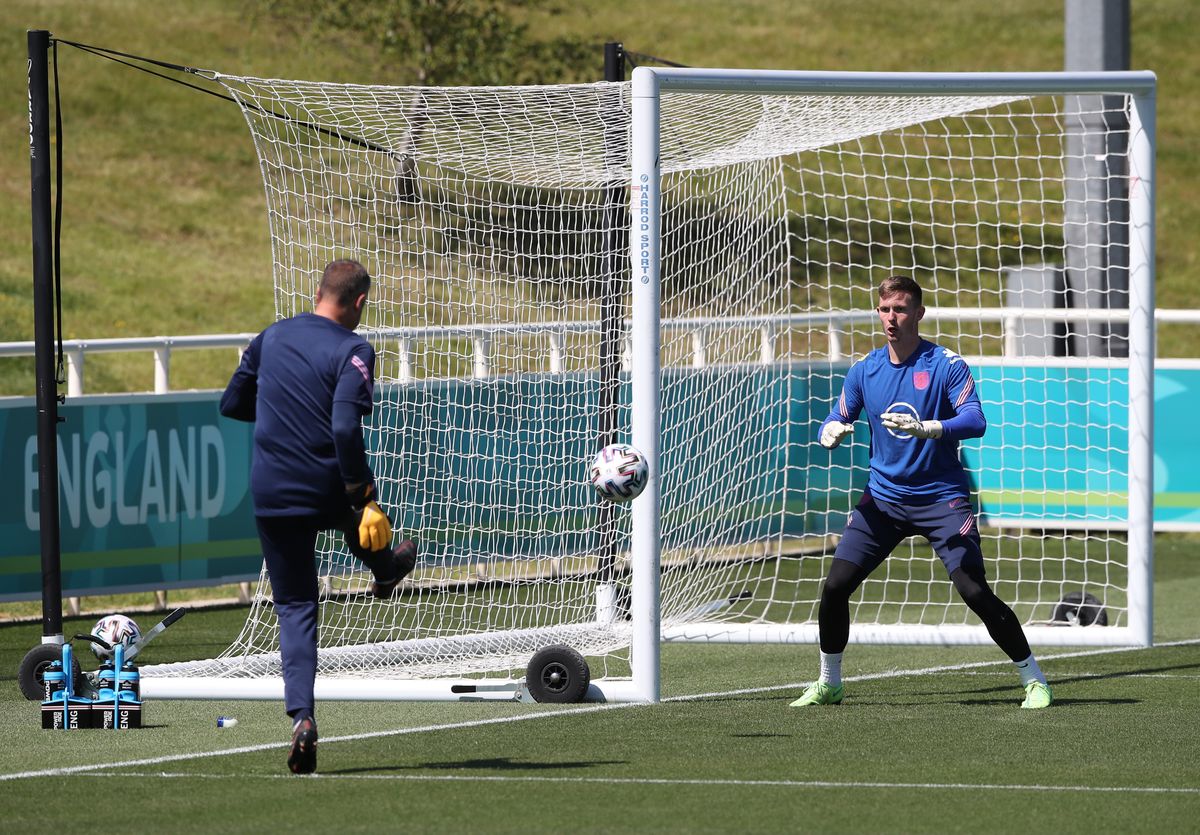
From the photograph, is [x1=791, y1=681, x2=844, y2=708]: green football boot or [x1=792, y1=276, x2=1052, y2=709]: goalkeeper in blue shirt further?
[x1=791, y1=681, x2=844, y2=708]: green football boot

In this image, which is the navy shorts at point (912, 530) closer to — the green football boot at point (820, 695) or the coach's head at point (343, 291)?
the green football boot at point (820, 695)

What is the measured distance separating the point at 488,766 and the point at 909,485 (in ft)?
8.75

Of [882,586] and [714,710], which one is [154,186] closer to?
[882,586]

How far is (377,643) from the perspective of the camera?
10.9m

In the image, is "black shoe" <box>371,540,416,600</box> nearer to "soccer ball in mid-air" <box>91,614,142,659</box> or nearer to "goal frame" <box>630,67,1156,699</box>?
"soccer ball in mid-air" <box>91,614,142,659</box>

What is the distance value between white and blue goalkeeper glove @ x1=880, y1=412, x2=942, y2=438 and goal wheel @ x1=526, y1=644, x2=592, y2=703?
181 cm

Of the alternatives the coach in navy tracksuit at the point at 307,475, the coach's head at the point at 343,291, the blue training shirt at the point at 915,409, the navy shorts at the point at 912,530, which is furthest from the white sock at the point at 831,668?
the coach's head at the point at 343,291

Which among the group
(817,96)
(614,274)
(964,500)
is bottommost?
(964,500)

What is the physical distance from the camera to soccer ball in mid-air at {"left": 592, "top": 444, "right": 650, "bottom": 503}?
8891 millimetres

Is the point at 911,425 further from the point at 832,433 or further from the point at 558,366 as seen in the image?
the point at 558,366

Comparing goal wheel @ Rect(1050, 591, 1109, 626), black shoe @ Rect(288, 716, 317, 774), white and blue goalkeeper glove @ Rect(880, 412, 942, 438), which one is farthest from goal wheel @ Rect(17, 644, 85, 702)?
goal wheel @ Rect(1050, 591, 1109, 626)

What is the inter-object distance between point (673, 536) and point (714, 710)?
357cm

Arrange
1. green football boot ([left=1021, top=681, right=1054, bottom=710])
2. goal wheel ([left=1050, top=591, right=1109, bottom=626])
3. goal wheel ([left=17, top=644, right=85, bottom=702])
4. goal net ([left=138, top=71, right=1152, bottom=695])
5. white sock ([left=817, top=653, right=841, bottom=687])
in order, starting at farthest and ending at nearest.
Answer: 1. goal wheel ([left=1050, top=591, right=1109, bottom=626])
2. goal net ([left=138, top=71, right=1152, bottom=695])
3. goal wheel ([left=17, top=644, right=85, bottom=702])
4. white sock ([left=817, top=653, right=841, bottom=687])
5. green football boot ([left=1021, top=681, right=1054, bottom=710])

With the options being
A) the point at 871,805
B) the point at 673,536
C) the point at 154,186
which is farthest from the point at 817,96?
the point at 154,186
